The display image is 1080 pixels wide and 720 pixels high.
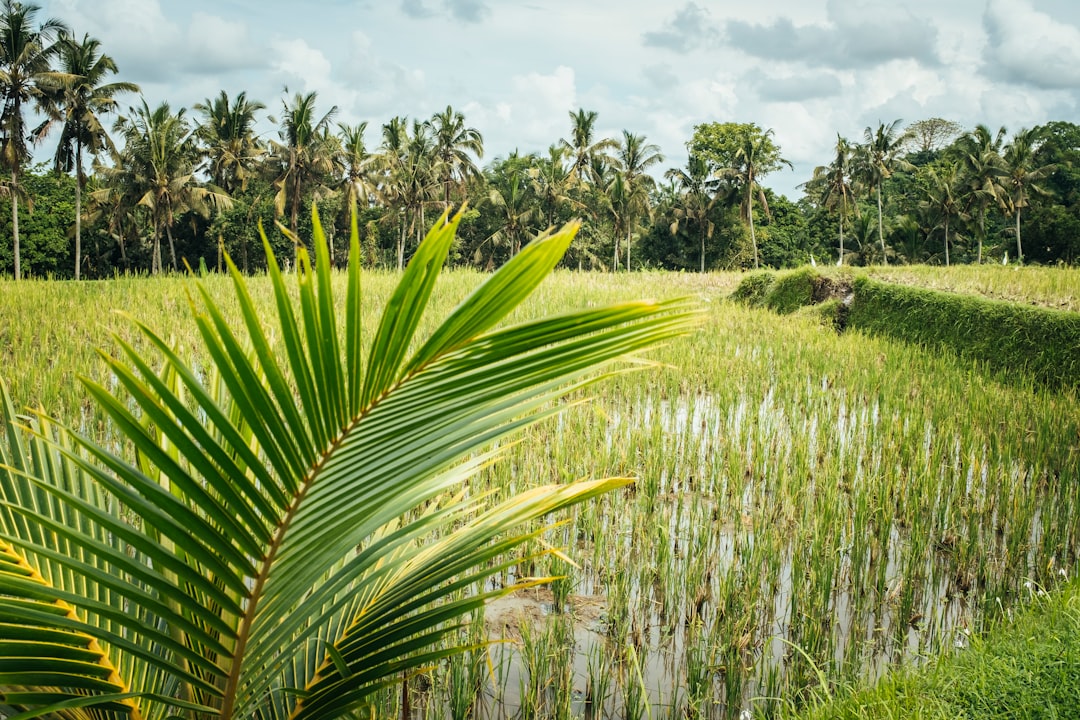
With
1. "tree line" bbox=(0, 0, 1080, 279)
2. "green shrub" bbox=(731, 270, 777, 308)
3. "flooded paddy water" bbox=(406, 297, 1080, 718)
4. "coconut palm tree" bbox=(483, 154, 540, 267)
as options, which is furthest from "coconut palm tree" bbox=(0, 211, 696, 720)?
"coconut palm tree" bbox=(483, 154, 540, 267)

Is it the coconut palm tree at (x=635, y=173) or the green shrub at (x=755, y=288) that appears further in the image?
the coconut palm tree at (x=635, y=173)

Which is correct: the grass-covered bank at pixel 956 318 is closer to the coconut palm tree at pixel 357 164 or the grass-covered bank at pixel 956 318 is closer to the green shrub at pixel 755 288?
the green shrub at pixel 755 288

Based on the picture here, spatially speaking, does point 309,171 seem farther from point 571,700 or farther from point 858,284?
point 571,700

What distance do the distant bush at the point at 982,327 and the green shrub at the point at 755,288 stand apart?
2749 mm

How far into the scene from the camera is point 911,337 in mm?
10445

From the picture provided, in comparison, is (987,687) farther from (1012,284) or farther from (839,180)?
(839,180)

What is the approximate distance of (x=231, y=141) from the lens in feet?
90.4

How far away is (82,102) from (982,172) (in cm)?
3105

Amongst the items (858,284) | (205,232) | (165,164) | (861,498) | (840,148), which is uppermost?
(840,148)

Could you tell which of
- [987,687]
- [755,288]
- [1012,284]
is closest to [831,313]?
[1012,284]

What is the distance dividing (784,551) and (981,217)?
95.5ft

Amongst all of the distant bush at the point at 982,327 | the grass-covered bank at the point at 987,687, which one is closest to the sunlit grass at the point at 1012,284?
the distant bush at the point at 982,327

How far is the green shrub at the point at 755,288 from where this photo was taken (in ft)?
49.5

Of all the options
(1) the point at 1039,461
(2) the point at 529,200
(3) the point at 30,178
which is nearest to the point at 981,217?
(2) the point at 529,200
